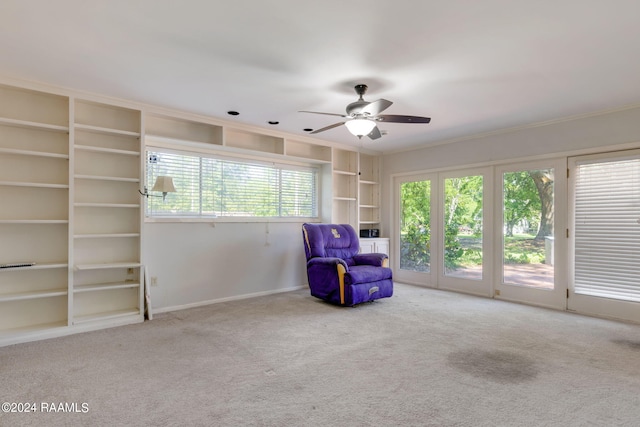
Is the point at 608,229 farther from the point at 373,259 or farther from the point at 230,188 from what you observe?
the point at 230,188

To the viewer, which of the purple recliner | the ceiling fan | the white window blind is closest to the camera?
the ceiling fan

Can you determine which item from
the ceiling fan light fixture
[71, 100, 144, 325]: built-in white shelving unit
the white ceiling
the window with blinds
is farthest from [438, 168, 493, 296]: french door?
[71, 100, 144, 325]: built-in white shelving unit

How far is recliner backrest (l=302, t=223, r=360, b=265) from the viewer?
16.1 feet

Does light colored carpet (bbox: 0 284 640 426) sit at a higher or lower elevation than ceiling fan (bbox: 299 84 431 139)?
lower

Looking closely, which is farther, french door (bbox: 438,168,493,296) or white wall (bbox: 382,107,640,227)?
french door (bbox: 438,168,493,296)

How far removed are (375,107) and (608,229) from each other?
125 inches

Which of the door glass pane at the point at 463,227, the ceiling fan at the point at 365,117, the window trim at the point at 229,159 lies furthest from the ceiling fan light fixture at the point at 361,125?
the door glass pane at the point at 463,227

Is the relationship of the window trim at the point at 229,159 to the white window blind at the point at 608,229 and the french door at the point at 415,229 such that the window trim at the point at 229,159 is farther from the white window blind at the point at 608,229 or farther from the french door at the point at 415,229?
the white window blind at the point at 608,229

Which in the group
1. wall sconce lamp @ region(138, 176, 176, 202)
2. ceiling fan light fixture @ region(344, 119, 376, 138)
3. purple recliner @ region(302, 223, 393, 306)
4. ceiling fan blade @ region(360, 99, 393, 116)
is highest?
ceiling fan blade @ region(360, 99, 393, 116)

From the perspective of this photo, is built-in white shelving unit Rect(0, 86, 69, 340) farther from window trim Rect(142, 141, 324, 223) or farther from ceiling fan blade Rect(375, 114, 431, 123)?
ceiling fan blade Rect(375, 114, 431, 123)

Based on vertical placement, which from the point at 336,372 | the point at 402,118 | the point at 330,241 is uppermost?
the point at 402,118

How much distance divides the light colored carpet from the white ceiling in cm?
236

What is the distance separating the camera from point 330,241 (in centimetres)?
512

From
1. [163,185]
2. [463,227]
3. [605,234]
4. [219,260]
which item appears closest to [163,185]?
[163,185]
